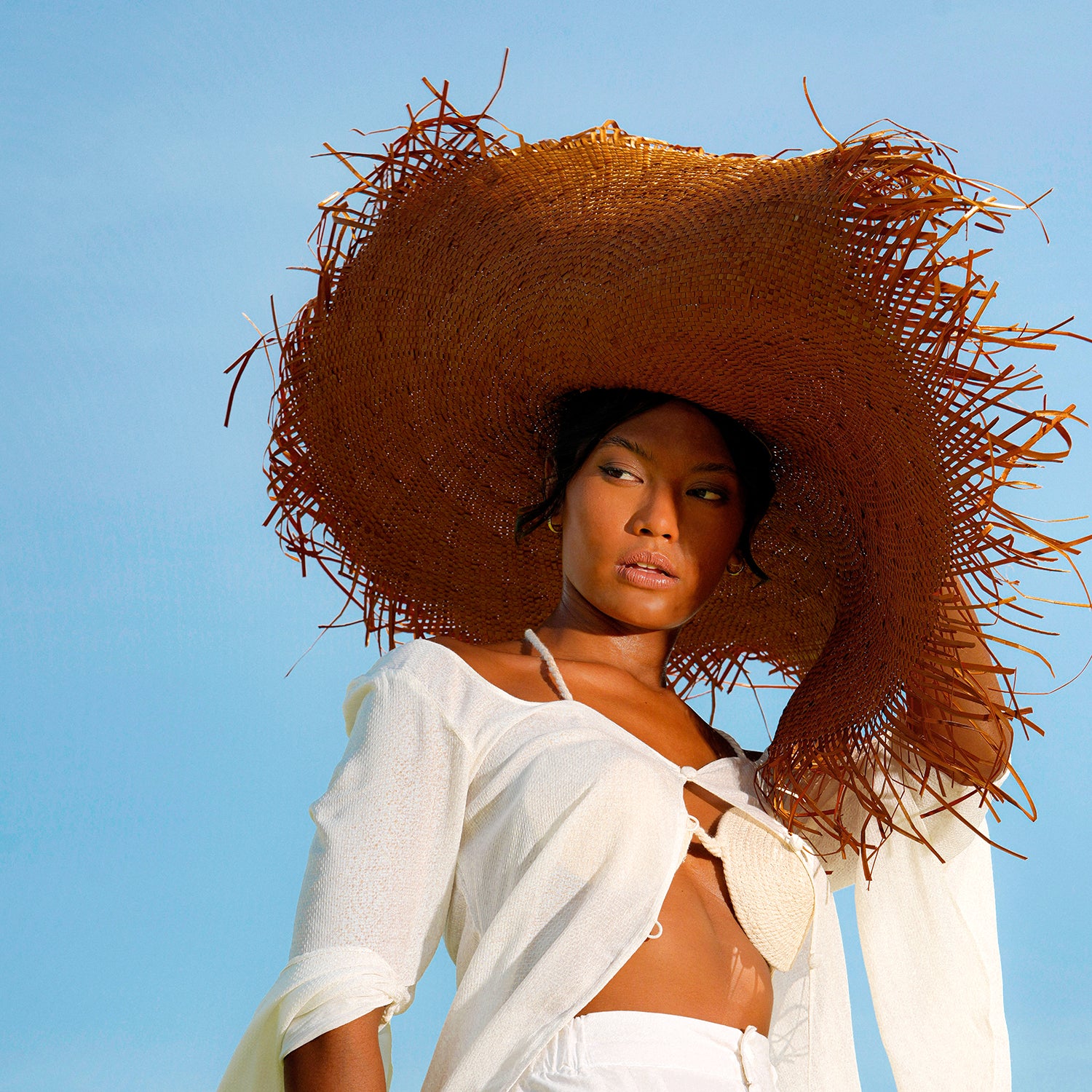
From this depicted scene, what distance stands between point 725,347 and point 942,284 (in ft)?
1.01

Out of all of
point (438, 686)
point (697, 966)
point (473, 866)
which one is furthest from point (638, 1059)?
point (438, 686)

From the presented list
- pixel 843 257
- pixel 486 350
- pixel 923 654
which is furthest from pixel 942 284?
pixel 486 350

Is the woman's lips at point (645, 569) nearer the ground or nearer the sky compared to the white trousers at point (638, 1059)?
nearer the sky

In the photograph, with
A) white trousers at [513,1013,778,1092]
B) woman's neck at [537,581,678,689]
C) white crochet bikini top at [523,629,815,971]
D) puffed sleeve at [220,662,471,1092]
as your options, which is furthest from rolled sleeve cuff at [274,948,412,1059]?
woman's neck at [537,581,678,689]

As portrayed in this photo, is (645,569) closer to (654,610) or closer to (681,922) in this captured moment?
(654,610)

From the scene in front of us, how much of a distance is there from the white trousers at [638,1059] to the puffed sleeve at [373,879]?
179 mm

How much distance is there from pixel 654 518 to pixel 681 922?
536mm

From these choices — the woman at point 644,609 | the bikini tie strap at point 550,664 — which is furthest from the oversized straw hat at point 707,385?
the bikini tie strap at point 550,664

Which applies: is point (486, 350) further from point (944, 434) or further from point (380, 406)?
point (944, 434)

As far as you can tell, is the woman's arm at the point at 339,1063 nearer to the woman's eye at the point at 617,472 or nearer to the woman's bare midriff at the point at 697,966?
the woman's bare midriff at the point at 697,966

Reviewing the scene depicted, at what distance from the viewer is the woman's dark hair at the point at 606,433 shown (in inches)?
82.4

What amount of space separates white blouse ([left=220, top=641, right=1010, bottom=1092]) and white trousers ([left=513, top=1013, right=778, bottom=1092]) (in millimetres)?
24

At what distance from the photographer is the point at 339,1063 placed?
5.08 ft

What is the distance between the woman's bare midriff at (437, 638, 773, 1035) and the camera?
1.69 meters
